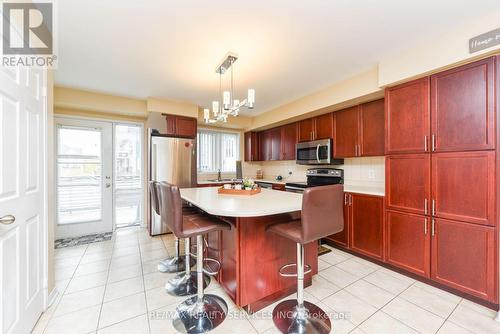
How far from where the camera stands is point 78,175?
3646 millimetres

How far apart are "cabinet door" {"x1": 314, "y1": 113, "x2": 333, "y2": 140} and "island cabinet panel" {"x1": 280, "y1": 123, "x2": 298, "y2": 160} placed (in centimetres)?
54

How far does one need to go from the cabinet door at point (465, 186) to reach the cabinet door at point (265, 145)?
3.22 m

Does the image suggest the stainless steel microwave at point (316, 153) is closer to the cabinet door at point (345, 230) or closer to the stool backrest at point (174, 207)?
the cabinet door at point (345, 230)

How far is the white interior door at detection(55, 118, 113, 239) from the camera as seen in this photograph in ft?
11.6

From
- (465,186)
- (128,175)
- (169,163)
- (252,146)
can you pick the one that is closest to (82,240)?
(128,175)

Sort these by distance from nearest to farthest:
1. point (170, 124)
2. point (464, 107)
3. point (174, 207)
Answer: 1. point (174, 207)
2. point (464, 107)
3. point (170, 124)

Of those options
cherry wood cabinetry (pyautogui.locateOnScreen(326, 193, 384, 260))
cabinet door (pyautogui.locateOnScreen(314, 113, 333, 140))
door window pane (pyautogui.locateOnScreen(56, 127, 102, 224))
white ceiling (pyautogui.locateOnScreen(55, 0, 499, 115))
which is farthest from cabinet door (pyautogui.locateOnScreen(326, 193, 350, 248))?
door window pane (pyautogui.locateOnScreen(56, 127, 102, 224))

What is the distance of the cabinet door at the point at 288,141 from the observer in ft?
14.0

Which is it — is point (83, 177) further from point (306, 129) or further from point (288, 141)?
point (306, 129)

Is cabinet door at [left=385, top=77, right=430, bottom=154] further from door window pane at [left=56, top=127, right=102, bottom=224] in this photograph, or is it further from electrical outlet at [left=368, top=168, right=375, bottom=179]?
door window pane at [left=56, top=127, right=102, bottom=224]

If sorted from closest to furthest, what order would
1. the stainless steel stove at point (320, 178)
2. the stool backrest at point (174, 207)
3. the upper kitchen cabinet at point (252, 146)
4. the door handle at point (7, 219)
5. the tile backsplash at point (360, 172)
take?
the door handle at point (7, 219) < the stool backrest at point (174, 207) < the tile backsplash at point (360, 172) < the stainless steel stove at point (320, 178) < the upper kitchen cabinet at point (252, 146)

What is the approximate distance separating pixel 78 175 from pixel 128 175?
0.76 metres

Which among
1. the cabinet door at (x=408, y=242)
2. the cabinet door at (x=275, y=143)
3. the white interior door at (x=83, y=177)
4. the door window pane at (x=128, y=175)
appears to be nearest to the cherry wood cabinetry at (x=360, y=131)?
the cabinet door at (x=408, y=242)

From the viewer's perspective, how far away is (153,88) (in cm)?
331
